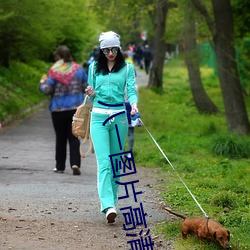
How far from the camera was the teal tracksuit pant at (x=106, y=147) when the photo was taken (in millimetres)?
7641

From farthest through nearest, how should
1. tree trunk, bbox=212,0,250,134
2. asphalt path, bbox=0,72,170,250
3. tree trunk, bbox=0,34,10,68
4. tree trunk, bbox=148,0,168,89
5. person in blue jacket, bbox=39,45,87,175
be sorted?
tree trunk, bbox=148,0,168,89, tree trunk, bbox=0,34,10,68, tree trunk, bbox=212,0,250,134, person in blue jacket, bbox=39,45,87,175, asphalt path, bbox=0,72,170,250

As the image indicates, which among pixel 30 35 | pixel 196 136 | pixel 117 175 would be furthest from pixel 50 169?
pixel 30 35

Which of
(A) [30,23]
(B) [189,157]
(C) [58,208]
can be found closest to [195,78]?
(A) [30,23]

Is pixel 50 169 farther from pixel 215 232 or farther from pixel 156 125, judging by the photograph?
pixel 156 125

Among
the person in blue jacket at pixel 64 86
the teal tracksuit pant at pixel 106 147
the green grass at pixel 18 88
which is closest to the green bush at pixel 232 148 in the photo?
the person in blue jacket at pixel 64 86

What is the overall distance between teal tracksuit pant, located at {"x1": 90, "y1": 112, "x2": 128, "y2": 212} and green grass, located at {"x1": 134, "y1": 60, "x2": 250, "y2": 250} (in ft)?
2.11

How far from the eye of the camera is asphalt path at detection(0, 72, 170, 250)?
784 centimetres

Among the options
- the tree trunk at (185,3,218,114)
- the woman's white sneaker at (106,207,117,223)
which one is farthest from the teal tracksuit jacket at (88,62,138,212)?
the tree trunk at (185,3,218,114)

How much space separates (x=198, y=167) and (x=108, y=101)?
471cm

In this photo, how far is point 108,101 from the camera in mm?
7734

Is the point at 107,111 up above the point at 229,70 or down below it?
above

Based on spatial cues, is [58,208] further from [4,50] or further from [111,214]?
[4,50]

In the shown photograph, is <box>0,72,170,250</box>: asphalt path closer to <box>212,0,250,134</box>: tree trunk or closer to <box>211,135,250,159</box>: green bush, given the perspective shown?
<box>211,135,250,159</box>: green bush

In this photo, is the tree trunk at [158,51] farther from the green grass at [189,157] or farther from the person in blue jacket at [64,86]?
the person in blue jacket at [64,86]
